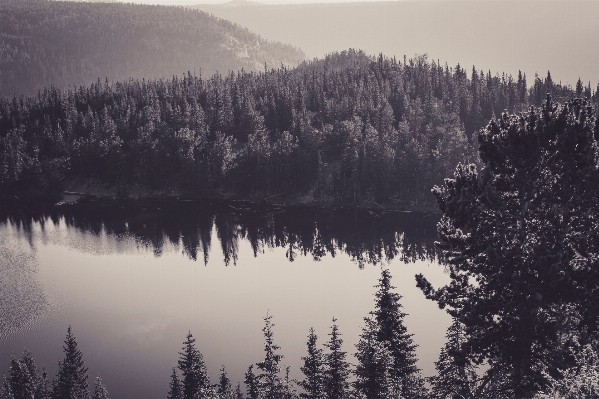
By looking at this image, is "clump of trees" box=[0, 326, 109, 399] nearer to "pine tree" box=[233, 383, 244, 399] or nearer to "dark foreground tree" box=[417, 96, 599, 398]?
"pine tree" box=[233, 383, 244, 399]

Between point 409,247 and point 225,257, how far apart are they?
27981mm

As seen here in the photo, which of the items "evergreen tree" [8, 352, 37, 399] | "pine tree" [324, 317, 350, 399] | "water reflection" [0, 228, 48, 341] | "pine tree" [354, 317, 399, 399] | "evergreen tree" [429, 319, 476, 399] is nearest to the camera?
"evergreen tree" [429, 319, 476, 399]

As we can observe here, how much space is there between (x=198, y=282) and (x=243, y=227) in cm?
2968

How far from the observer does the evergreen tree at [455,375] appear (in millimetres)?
27595

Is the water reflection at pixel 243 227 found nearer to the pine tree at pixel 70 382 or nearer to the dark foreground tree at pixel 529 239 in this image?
the pine tree at pixel 70 382

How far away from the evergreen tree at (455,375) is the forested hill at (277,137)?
8652 centimetres

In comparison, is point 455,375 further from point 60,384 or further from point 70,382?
point 60,384

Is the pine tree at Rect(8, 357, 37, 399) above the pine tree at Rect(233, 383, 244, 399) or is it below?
above

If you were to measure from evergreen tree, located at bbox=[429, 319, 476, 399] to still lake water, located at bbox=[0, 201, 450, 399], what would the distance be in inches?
669

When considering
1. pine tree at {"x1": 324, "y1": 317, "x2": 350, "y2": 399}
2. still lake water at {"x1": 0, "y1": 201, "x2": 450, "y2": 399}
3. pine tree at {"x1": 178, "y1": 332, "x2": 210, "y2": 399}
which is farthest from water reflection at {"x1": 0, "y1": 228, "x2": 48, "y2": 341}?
pine tree at {"x1": 324, "y1": 317, "x2": 350, "y2": 399}

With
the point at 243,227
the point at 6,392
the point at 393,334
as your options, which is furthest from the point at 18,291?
the point at 393,334

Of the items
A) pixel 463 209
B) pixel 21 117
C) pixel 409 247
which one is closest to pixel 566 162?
pixel 463 209

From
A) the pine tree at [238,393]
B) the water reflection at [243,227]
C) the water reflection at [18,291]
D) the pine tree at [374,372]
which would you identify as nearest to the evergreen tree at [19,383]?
the pine tree at [238,393]

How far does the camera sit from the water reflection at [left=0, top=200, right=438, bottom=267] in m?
91.1
